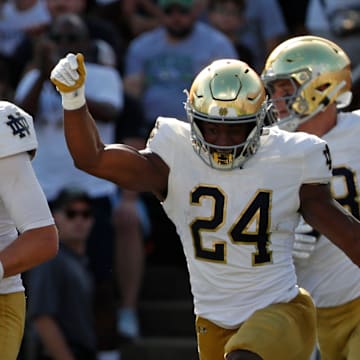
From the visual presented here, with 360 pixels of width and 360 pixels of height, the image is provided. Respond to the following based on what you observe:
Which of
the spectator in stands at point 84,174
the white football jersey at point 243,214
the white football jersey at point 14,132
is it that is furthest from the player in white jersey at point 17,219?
the spectator in stands at point 84,174

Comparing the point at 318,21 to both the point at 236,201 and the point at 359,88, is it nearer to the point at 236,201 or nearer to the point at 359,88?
the point at 359,88

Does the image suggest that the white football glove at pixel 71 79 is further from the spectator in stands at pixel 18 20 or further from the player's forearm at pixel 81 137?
the spectator in stands at pixel 18 20

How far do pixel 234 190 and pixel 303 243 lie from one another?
640 millimetres

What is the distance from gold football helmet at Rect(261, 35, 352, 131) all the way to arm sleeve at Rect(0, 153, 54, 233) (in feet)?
4.85

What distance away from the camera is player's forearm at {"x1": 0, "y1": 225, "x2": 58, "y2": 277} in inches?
170

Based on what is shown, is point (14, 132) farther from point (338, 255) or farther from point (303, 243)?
point (338, 255)

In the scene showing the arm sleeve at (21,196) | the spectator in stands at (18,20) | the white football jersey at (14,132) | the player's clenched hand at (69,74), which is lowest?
the spectator in stands at (18,20)

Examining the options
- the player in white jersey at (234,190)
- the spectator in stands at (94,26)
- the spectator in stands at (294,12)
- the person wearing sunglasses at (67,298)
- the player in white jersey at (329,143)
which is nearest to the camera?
the player in white jersey at (234,190)

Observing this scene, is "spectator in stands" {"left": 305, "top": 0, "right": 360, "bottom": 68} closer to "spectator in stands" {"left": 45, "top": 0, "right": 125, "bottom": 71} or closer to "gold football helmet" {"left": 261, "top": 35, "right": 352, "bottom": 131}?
"spectator in stands" {"left": 45, "top": 0, "right": 125, "bottom": 71}

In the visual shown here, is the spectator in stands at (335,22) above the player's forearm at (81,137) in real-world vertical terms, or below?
below

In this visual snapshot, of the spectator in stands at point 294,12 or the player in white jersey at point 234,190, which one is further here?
the spectator in stands at point 294,12

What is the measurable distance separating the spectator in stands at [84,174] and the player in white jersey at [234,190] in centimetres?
300

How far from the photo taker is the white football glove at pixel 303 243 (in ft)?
17.8

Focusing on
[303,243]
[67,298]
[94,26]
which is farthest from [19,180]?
[94,26]
